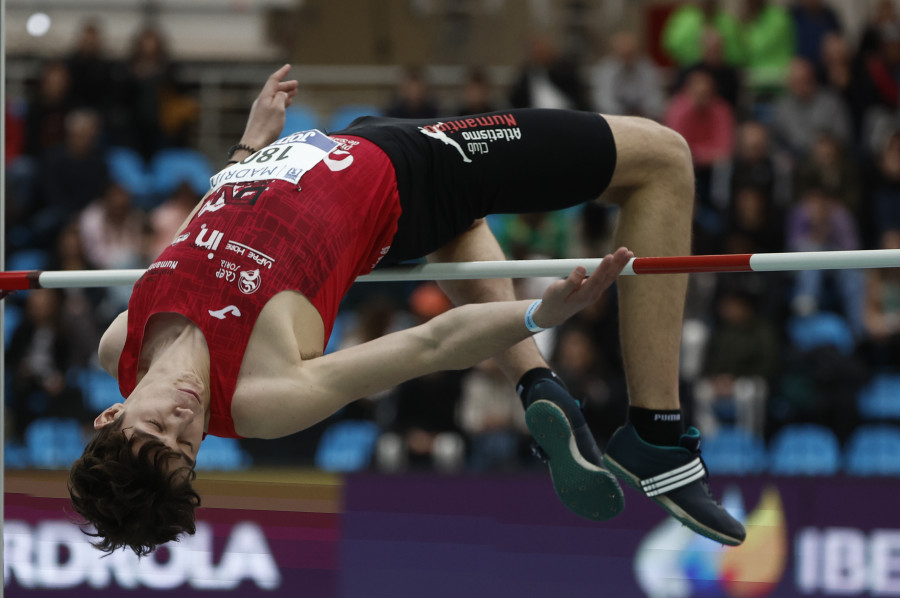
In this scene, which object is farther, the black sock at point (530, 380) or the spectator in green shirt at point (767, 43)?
the spectator in green shirt at point (767, 43)

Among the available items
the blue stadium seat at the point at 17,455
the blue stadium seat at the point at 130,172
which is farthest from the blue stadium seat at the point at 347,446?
the blue stadium seat at the point at 130,172

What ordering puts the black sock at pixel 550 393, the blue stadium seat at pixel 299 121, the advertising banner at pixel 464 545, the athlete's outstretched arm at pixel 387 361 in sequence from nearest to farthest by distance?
the athlete's outstretched arm at pixel 387 361 → the black sock at pixel 550 393 → the advertising banner at pixel 464 545 → the blue stadium seat at pixel 299 121

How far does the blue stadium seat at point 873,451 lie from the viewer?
276 inches

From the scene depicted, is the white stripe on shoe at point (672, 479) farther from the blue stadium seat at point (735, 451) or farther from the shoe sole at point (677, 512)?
the blue stadium seat at point (735, 451)

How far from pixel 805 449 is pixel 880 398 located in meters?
0.50

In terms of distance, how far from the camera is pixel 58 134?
9.65 meters

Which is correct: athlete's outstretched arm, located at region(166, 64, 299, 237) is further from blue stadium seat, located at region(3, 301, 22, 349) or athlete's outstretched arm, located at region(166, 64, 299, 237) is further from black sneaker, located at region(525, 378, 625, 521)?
blue stadium seat, located at region(3, 301, 22, 349)

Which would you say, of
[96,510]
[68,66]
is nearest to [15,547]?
[96,510]

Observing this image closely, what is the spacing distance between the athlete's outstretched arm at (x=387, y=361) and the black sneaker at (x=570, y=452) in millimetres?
592

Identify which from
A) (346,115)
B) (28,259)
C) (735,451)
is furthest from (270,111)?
(346,115)

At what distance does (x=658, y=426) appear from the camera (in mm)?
3949

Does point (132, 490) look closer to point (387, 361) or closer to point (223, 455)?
point (387, 361)

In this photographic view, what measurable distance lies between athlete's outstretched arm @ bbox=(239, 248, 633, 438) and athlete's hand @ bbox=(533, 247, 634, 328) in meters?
0.05

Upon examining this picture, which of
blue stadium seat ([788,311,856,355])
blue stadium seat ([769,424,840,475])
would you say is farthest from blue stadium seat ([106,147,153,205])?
blue stadium seat ([769,424,840,475])
